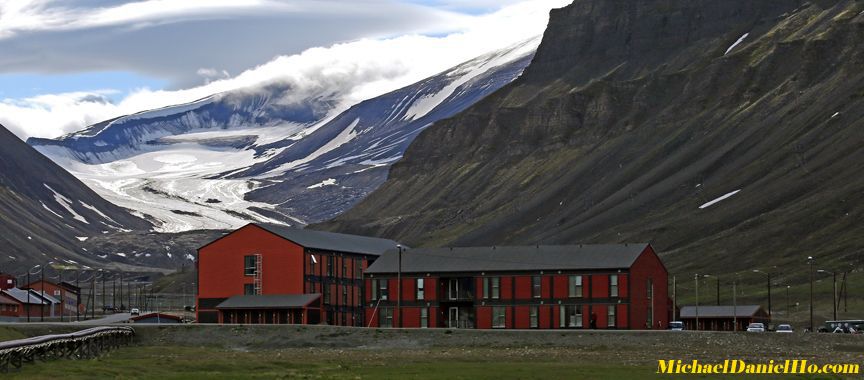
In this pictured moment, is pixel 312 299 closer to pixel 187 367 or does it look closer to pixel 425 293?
pixel 425 293

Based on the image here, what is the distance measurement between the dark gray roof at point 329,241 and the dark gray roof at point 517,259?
6.49 metres

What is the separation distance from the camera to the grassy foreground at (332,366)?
7256cm

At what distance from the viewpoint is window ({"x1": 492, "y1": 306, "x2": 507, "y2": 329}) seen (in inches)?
4914

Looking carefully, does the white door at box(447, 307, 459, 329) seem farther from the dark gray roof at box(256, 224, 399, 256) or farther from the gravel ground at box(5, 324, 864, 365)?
the gravel ground at box(5, 324, 864, 365)

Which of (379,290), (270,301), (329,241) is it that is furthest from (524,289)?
(329,241)

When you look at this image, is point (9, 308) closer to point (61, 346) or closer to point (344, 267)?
point (344, 267)

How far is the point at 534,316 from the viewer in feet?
406

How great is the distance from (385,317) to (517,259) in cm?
1153

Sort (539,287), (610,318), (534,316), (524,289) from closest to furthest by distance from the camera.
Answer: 1. (610,318)
2. (534,316)
3. (539,287)
4. (524,289)

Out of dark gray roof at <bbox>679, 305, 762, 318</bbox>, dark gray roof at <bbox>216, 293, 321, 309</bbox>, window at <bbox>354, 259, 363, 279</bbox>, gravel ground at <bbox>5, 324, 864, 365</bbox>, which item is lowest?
gravel ground at <bbox>5, 324, 864, 365</bbox>

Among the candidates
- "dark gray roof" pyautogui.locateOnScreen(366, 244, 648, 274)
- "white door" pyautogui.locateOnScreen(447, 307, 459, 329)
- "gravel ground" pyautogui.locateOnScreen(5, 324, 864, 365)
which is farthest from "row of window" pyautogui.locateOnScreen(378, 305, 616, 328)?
"gravel ground" pyautogui.locateOnScreen(5, 324, 864, 365)

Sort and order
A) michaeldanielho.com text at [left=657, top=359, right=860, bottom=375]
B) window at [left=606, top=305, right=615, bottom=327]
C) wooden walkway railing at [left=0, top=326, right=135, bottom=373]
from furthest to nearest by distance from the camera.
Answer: window at [left=606, top=305, right=615, bottom=327] < michaeldanielho.com text at [left=657, top=359, right=860, bottom=375] < wooden walkway railing at [left=0, top=326, right=135, bottom=373]

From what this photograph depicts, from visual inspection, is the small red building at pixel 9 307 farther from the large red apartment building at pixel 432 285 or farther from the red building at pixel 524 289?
the red building at pixel 524 289

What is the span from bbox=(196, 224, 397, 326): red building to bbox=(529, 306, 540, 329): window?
57.6 ft
